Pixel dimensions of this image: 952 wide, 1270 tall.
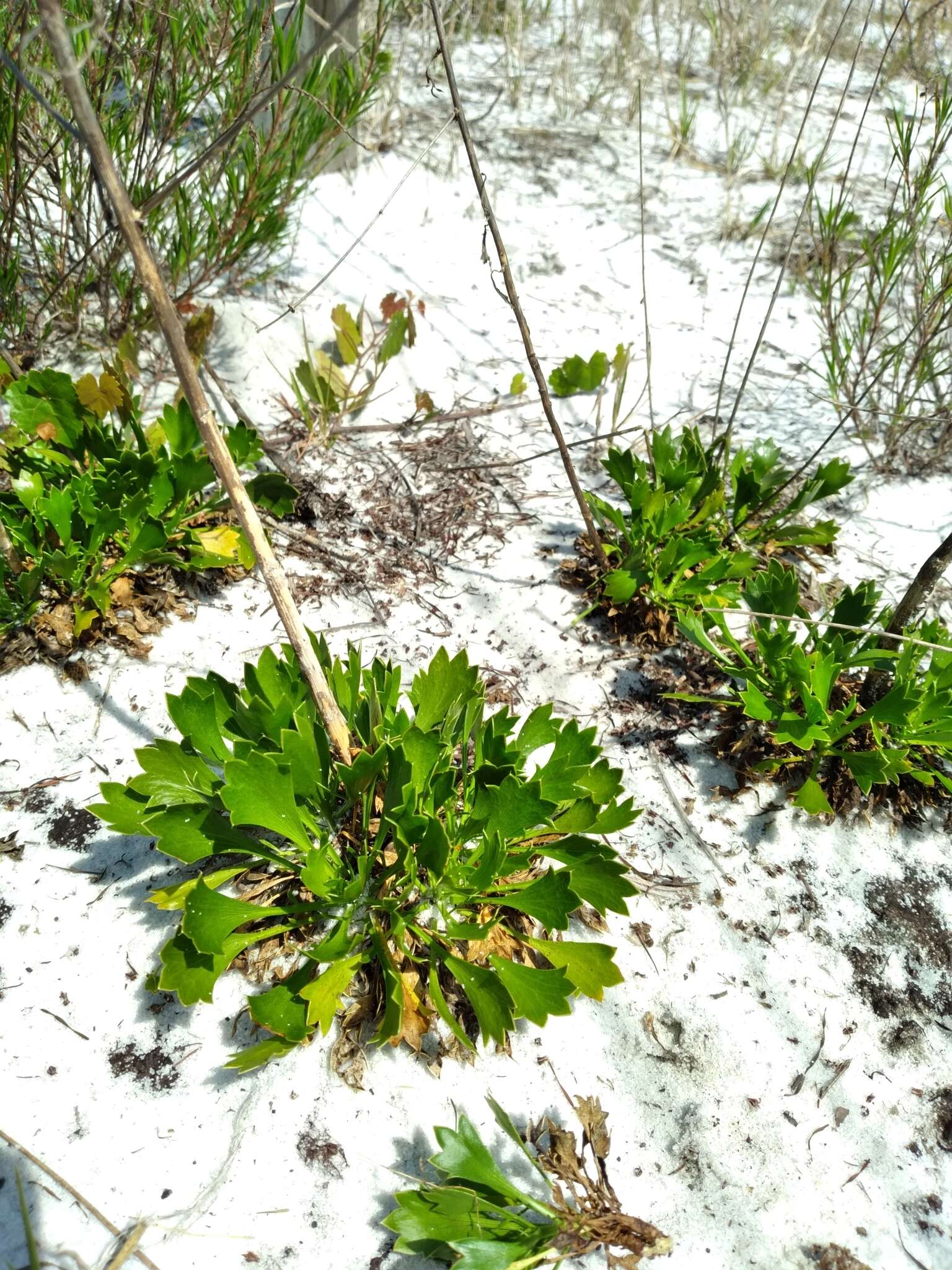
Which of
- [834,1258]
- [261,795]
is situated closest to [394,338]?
[261,795]

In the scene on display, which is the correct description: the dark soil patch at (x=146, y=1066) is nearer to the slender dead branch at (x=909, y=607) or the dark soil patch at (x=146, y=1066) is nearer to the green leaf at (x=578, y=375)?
the slender dead branch at (x=909, y=607)

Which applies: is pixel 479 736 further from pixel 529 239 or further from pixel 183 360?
pixel 529 239

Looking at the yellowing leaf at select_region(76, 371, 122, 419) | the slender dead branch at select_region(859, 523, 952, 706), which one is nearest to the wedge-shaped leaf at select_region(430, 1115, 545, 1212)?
the slender dead branch at select_region(859, 523, 952, 706)

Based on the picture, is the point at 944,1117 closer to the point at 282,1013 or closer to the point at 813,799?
the point at 813,799

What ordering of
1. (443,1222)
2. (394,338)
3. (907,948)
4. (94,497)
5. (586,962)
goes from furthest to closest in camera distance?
(394,338) → (94,497) → (907,948) → (586,962) → (443,1222)

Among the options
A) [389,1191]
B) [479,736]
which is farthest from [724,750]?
[389,1191]
